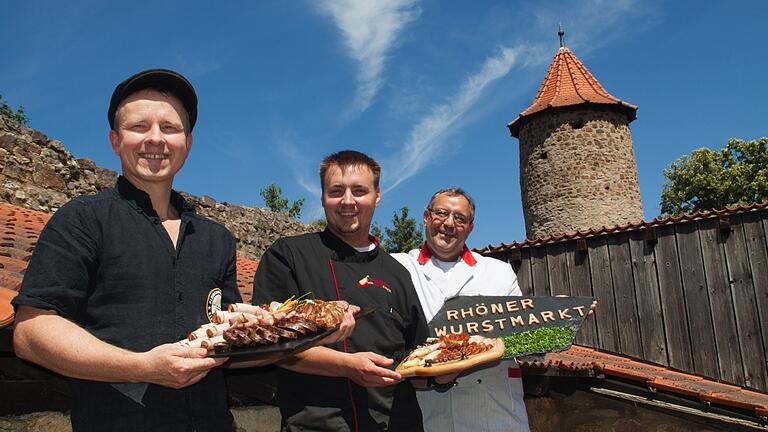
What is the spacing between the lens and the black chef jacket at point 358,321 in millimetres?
2227

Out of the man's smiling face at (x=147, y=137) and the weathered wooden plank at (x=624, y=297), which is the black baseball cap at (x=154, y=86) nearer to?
the man's smiling face at (x=147, y=137)

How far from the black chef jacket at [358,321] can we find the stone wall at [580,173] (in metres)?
15.7

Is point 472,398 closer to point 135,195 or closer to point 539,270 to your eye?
point 135,195

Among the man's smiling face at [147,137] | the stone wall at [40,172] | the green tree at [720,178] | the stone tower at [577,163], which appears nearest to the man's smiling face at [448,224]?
the man's smiling face at [147,137]

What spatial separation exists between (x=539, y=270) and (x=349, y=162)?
8018mm

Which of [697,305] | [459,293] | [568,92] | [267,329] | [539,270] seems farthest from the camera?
[568,92]

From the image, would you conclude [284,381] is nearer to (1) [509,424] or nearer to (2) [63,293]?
(2) [63,293]

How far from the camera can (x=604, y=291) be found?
31.3 ft

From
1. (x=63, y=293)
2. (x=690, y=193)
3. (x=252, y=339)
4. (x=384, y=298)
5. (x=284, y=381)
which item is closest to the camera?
(x=63, y=293)

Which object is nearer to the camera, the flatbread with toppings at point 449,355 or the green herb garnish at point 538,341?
the flatbread with toppings at point 449,355

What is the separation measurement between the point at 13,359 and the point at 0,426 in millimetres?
312

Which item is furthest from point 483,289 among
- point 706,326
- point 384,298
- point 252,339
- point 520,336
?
point 706,326

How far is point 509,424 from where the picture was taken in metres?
2.93

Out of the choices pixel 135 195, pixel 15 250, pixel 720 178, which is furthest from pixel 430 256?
pixel 720 178
